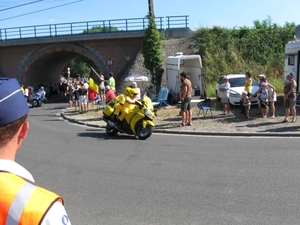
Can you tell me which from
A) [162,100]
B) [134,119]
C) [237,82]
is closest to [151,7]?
[162,100]

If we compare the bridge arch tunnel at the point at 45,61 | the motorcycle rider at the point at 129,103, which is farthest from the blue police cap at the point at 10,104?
the bridge arch tunnel at the point at 45,61

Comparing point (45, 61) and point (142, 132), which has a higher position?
point (45, 61)

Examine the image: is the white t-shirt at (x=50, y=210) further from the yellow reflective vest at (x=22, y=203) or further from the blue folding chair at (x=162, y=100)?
the blue folding chair at (x=162, y=100)

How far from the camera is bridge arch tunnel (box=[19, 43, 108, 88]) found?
1347 inches

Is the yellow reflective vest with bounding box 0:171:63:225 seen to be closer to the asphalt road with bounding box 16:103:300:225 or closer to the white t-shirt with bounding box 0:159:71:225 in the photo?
the white t-shirt with bounding box 0:159:71:225

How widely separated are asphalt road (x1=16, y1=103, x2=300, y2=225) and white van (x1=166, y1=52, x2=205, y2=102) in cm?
972

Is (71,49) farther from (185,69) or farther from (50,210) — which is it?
(50,210)

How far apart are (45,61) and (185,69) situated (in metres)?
21.8

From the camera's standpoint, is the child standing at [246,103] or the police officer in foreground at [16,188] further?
the child standing at [246,103]

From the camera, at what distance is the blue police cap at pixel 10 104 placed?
148cm

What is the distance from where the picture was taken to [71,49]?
35250 mm

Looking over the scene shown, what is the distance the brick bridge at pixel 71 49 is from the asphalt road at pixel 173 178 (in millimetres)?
21426

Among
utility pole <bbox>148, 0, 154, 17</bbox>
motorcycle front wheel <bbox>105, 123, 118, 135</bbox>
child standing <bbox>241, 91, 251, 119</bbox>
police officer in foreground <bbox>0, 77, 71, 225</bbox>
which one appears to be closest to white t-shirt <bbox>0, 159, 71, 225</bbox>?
police officer in foreground <bbox>0, 77, 71, 225</bbox>

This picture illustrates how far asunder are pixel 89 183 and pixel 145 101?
5547 millimetres
